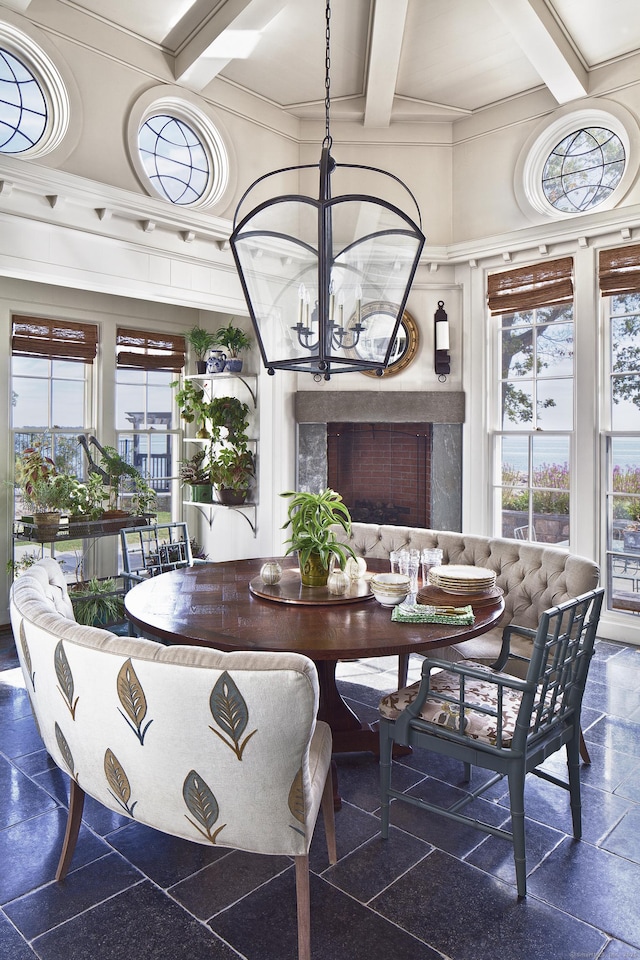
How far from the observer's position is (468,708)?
202 cm

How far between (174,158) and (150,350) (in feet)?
5.06

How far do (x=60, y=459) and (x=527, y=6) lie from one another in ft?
13.3

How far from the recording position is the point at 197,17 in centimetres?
378

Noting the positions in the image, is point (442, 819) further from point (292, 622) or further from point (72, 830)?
point (72, 830)

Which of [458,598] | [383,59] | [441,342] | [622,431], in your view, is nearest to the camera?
[458,598]

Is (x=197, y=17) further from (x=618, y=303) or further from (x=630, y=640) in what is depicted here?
(x=630, y=640)

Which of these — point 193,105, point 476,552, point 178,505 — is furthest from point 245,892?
point 193,105

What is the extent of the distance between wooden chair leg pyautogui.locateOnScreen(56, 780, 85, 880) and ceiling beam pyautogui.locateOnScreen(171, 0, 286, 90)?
368 cm

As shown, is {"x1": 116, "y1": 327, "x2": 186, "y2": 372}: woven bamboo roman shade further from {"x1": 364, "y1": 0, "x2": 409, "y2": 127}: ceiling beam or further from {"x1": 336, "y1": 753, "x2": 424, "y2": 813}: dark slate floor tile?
{"x1": 336, "y1": 753, "x2": 424, "y2": 813}: dark slate floor tile

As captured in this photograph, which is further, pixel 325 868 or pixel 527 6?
pixel 527 6

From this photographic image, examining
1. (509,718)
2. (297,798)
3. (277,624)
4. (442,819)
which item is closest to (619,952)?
(509,718)

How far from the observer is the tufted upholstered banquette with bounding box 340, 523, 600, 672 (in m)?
2.86

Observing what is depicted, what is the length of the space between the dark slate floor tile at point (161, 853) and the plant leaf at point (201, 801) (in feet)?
1.45

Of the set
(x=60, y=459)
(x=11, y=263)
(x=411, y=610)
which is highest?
(x=11, y=263)
